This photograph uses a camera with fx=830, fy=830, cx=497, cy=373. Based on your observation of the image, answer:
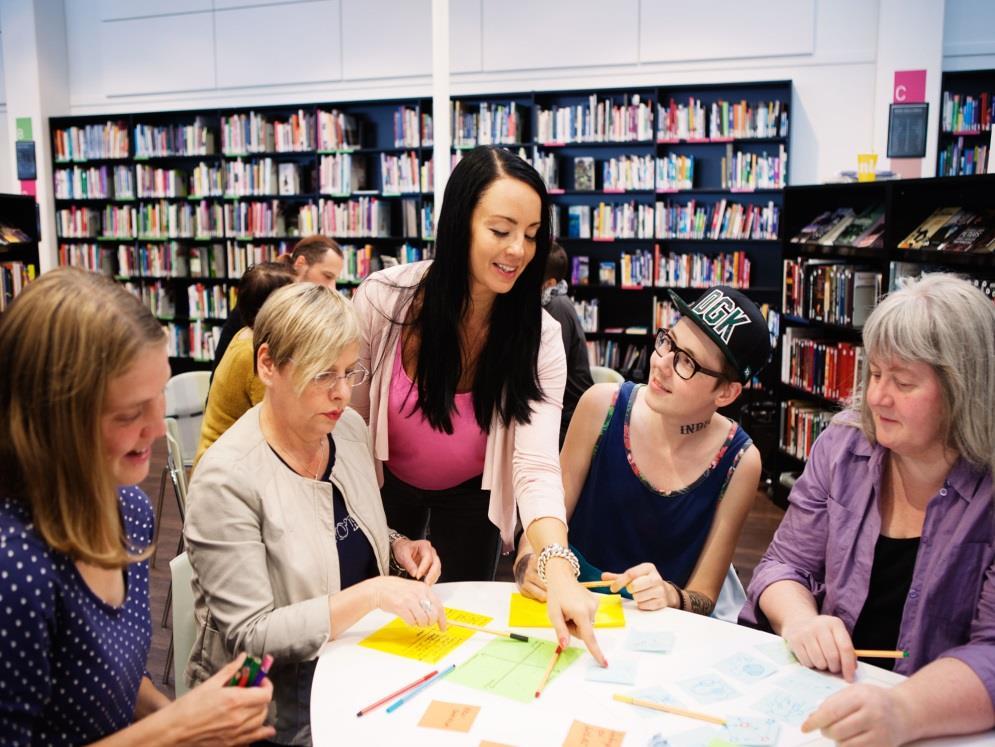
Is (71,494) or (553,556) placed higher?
(71,494)

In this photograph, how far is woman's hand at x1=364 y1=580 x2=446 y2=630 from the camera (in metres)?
1.52

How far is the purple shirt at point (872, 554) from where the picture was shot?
4.91 ft

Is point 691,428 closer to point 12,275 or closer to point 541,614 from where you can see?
point 541,614

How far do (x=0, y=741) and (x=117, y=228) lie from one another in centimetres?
851

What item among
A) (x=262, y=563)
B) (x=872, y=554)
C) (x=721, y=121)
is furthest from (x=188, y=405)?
(x=721, y=121)

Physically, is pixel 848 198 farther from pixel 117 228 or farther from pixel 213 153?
pixel 117 228

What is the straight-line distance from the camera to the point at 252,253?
812 cm

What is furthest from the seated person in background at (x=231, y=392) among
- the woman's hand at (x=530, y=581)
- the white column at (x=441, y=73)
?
the white column at (x=441, y=73)

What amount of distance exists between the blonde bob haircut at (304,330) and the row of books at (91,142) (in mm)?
7763

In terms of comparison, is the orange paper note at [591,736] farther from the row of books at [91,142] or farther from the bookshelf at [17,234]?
the row of books at [91,142]

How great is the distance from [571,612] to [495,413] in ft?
2.12

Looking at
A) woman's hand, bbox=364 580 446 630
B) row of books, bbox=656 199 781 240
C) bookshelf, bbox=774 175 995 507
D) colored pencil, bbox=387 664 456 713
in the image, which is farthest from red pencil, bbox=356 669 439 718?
row of books, bbox=656 199 781 240

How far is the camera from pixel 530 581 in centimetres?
176

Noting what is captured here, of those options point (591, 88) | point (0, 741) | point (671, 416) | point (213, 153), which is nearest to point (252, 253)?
point (213, 153)
